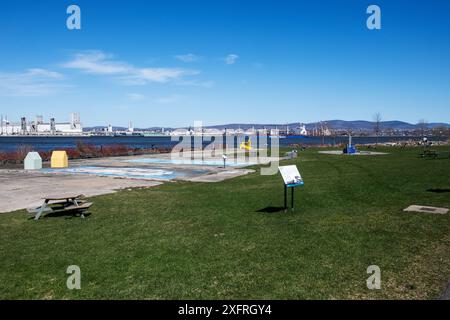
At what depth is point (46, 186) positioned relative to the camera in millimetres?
17359

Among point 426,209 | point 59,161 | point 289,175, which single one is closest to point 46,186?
point 59,161

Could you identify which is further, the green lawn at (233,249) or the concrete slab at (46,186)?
the concrete slab at (46,186)

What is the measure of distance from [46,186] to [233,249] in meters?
13.1

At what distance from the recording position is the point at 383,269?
20.0ft

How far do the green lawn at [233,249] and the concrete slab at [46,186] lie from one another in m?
2.42

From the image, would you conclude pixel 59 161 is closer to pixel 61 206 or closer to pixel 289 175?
pixel 61 206

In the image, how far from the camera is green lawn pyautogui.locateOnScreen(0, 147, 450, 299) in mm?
5559

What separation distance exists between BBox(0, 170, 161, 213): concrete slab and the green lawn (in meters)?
2.42

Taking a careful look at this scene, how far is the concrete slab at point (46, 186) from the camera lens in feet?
45.0

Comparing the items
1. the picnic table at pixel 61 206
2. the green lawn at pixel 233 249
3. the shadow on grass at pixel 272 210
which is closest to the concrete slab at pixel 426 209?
the green lawn at pixel 233 249

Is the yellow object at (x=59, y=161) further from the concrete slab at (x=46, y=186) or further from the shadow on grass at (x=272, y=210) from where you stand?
the shadow on grass at (x=272, y=210)

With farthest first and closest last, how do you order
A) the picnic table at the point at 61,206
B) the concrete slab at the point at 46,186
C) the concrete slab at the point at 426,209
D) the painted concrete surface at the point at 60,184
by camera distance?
the painted concrete surface at the point at 60,184, the concrete slab at the point at 46,186, the picnic table at the point at 61,206, the concrete slab at the point at 426,209
